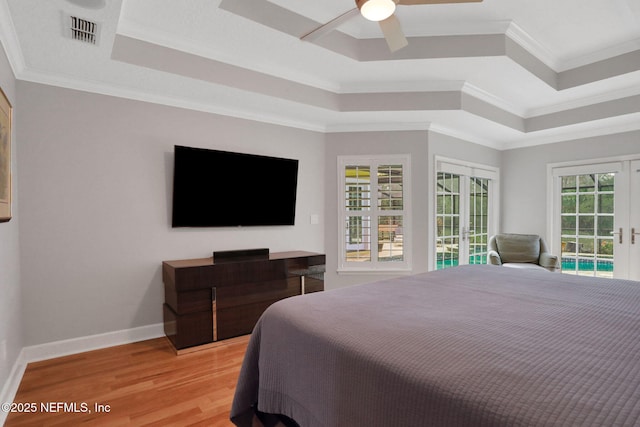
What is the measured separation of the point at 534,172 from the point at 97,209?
5.55m

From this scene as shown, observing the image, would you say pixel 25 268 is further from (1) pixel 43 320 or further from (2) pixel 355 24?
(2) pixel 355 24

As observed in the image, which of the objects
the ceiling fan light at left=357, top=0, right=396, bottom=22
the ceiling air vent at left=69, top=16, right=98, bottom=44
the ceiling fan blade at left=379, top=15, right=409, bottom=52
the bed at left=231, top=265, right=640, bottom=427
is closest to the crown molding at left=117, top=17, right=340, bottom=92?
the ceiling air vent at left=69, top=16, right=98, bottom=44

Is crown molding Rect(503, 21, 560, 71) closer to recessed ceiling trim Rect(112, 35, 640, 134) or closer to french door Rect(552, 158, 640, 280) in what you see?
recessed ceiling trim Rect(112, 35, 640, 134)

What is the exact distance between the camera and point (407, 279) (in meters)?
2.23

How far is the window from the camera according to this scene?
423cm

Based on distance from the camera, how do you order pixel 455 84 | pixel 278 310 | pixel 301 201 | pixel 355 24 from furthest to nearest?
pixel 301 201 < pixel 455 84 < pixel 355 24 < pixel 278 310

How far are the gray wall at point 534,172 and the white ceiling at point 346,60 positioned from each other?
27cm

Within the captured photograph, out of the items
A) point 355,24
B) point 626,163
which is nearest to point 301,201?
point 355,24

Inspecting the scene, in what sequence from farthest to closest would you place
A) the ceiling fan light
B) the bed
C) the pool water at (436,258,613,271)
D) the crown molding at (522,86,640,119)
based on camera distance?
the pool water at (436,258,613,271) → the crown molding at (522,86,640,119) → the ceiling fan light → the bed

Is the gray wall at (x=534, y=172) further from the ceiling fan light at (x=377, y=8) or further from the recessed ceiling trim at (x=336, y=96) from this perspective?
the ceiling fan light at (x=377, y=8)

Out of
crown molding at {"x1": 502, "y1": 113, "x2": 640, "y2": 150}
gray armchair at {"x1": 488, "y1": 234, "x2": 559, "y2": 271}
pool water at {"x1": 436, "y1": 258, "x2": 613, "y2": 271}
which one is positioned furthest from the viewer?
gray armchair at {"x1": 488, "y1": 234, "x2": 559, "y2": 271}

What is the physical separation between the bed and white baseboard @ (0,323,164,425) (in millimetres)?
1785

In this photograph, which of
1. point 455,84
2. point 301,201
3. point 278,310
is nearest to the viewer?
point 278,310

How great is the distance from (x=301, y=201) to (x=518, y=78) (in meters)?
2.62
